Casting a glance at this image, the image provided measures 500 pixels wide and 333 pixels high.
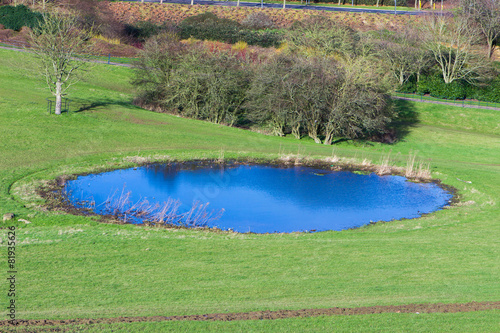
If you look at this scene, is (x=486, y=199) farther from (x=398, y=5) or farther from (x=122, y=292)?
(x=398, y=5)

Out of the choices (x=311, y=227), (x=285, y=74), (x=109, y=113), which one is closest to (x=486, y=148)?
(x=285, y=74)

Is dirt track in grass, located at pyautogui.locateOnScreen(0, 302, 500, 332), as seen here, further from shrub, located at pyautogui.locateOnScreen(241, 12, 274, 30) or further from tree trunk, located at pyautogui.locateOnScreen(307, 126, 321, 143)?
shrub, located at pyautogui.locateOnScreen(241, 12, 274, 30)

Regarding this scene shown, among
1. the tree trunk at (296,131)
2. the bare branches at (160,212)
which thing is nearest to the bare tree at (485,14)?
the tree trunk at (296,131)

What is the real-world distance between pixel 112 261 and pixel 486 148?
4048cm

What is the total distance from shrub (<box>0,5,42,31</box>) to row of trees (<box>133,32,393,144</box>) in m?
25.8

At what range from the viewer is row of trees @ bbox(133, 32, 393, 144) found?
43.4m

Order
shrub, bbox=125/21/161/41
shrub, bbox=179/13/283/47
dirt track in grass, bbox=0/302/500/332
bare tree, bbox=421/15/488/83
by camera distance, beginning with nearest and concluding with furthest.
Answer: dirt track in grass, bbox=0/302/500/332, bare tree, bbox=421/15/488/83, shrub, bbox=179/13/283/47, shrub, bbox=125/21/161/41

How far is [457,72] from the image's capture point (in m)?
62.6

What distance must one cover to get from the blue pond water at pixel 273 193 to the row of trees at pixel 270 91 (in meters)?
11.6

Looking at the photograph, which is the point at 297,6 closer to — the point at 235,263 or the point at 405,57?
the point at 405,57

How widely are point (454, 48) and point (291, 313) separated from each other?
209 feet

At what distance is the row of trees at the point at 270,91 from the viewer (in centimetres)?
4338

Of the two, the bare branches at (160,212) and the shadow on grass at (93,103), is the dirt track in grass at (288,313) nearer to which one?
the bare branches at (160,212)

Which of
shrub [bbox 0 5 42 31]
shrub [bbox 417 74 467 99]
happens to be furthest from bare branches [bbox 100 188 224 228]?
shrub [bbox 0 5 42 31]
